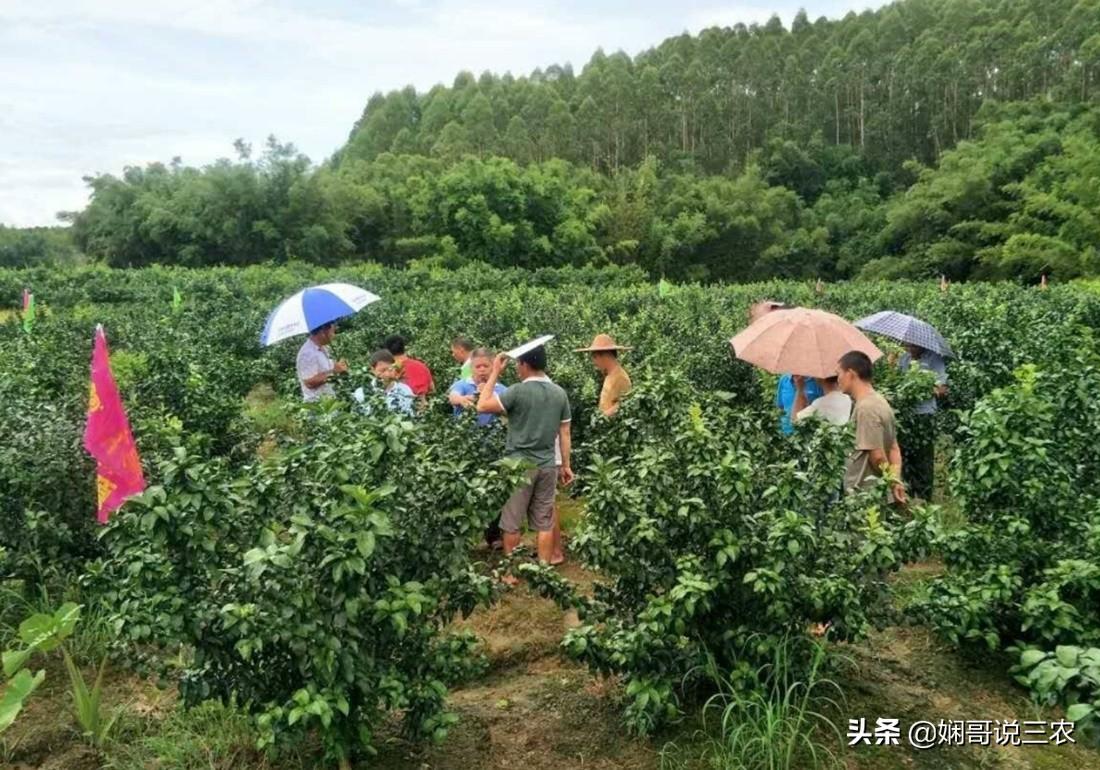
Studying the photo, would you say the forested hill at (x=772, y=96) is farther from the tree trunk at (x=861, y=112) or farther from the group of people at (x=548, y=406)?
the group of people at (x=548, y=406)

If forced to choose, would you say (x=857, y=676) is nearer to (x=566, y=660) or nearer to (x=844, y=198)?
(x=566, y=660)

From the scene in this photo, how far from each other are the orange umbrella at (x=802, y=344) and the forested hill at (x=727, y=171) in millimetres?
26799

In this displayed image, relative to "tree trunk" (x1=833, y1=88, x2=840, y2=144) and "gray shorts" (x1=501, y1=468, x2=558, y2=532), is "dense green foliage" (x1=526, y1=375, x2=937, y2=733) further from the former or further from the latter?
"tree trunk" (x1=833, y1=88, x2=840, y2=144)

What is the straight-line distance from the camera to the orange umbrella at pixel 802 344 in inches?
186

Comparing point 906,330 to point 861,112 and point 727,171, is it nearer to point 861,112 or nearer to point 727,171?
point 727,171

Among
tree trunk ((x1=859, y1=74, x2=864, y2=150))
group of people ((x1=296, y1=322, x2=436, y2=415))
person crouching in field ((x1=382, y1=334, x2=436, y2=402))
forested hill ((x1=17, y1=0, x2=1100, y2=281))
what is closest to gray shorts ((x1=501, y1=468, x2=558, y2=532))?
group of people ((x1=296, y1=322, x2=436, y2=415))

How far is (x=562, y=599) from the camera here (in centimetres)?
325

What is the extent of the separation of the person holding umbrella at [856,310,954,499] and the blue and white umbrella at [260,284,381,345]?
3843mm

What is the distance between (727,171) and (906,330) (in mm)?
51754

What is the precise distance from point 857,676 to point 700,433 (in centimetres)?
145

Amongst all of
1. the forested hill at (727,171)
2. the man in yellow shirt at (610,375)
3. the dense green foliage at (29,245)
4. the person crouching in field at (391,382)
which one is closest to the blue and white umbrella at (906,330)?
the man in yellow shirt at (610,375)

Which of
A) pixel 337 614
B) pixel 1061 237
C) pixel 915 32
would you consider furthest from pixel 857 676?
pixel 915 32

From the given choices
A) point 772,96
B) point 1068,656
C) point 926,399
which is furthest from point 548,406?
point 772,96

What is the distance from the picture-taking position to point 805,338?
482 centimetres
